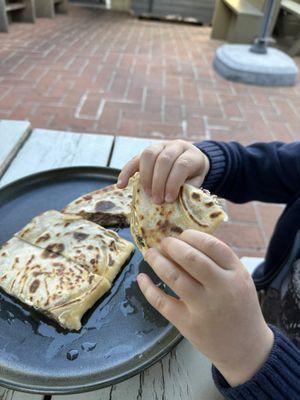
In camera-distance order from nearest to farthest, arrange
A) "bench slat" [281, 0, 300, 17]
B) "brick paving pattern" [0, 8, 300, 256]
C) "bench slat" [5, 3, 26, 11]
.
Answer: "brick paving pattern" [0, 8, 300, 256]
"bench slat" [281, 0, 300, 17]
"bench slat" [5, 3, 26, 11]

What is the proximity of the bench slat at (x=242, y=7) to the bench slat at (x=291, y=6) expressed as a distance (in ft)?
1.32

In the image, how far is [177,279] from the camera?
0.61m

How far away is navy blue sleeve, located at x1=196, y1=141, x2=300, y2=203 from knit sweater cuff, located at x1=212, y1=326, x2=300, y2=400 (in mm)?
589

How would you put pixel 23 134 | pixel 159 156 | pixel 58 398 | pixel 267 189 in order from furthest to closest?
pixel 23 134 → pixel 267 189 → pixel 159 156 → pixel 58 398

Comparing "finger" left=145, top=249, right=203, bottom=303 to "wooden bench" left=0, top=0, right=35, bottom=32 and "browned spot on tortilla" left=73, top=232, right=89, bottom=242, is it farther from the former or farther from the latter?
"wooden bench" left=0, top=0, right=35, bottom=32

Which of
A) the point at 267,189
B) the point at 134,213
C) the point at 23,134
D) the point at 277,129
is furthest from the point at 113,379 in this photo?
the point at 277,129

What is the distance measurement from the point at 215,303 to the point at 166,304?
11cm

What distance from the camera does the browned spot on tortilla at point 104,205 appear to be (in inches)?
43.2

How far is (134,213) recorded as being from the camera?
92 centimetres

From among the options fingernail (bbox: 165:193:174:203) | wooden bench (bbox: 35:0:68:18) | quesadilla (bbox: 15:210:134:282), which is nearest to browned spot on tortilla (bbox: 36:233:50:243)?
quesadilla (bbox: 15:210:134:282)

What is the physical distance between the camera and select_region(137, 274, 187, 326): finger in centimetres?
65

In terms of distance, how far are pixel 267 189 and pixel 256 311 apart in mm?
738

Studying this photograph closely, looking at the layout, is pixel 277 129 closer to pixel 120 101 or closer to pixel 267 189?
pixel 120 101

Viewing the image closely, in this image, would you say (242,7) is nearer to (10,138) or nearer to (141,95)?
(141,95)
